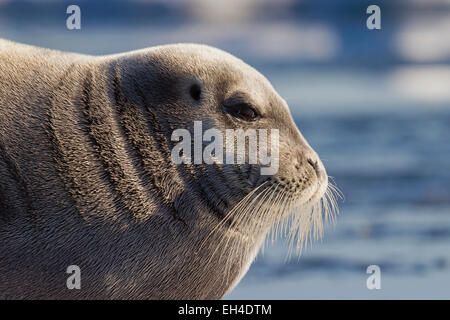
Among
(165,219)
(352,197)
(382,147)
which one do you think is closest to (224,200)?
(165,219)

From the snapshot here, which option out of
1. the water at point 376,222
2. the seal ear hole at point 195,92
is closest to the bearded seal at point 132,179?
the seal ear hole at point 195,92

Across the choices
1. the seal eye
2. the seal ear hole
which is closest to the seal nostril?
the seal eye

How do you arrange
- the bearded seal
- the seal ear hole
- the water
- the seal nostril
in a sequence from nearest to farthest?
the bearded seal → the seal ear hole → the seal nostril → the water

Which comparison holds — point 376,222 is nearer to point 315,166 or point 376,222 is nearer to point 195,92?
point 315,166

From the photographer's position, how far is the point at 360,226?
31.5ft

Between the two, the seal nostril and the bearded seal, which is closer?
the bearded seal

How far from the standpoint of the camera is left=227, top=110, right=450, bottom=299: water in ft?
26.2

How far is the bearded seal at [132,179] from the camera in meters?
5.55

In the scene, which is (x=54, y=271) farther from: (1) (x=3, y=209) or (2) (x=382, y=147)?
(2) (x=382, y=147)

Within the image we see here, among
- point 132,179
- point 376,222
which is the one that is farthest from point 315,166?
point 376,222

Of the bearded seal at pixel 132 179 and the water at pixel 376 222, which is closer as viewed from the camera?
the bearded seal at pixel 132 179

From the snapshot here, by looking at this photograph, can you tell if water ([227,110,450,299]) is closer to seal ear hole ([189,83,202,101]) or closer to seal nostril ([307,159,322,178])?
seal nostril ([307,159,322,178])

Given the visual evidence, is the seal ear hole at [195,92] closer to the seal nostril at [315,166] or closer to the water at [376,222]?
the seal nostril at [315,166]

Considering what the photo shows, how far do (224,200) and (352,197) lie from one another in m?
5.02
